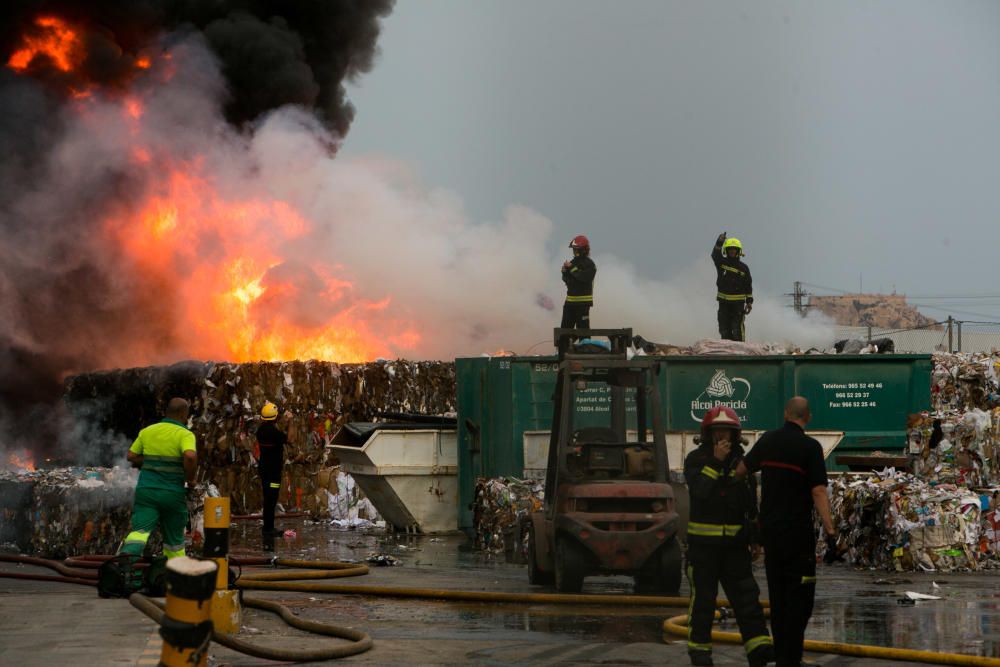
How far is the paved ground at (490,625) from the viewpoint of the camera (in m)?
9.35

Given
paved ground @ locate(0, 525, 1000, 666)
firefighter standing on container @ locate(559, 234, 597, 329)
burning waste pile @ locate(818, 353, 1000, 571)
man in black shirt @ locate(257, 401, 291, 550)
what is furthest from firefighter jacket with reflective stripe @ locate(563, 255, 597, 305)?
paved ground @ locate(0, 525, 1000, 666)

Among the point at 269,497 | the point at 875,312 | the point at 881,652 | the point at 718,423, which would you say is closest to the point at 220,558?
the point at 718,423

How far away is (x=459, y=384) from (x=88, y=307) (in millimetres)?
12136

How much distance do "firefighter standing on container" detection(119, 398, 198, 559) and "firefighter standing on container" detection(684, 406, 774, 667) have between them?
457 centimetres

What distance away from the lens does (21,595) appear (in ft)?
41.0

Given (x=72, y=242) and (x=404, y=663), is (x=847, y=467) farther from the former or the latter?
(x=72, y=242)

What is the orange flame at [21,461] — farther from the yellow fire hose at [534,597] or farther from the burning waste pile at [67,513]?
the yellow fire hose at [534,597]

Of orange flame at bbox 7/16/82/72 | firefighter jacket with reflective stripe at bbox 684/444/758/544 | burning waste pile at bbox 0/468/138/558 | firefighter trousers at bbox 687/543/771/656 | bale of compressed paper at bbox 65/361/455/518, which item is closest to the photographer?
firefighter trousers at bbox 687/543/771/656

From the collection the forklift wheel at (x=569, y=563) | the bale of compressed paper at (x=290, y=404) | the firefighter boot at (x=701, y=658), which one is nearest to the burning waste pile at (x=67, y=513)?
the forklift wheel at (x=569, y=563)

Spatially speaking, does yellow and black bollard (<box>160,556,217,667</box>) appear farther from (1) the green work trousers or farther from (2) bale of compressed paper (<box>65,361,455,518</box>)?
(2) bale of compressed paper (<box>65,361,455,518</box>)

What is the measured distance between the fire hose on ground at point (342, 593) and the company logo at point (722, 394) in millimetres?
5755

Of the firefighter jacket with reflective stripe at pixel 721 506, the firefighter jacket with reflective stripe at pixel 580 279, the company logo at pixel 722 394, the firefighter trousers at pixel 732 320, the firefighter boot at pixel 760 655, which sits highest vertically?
the firefighter jacket with reflective stripe at pixel 580 279

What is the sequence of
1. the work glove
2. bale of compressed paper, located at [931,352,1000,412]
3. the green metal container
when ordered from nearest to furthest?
the work glove < the green metal container < bale of compressed paper, located at [931,352,1000,412]

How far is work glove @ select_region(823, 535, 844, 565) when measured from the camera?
16.6 m
